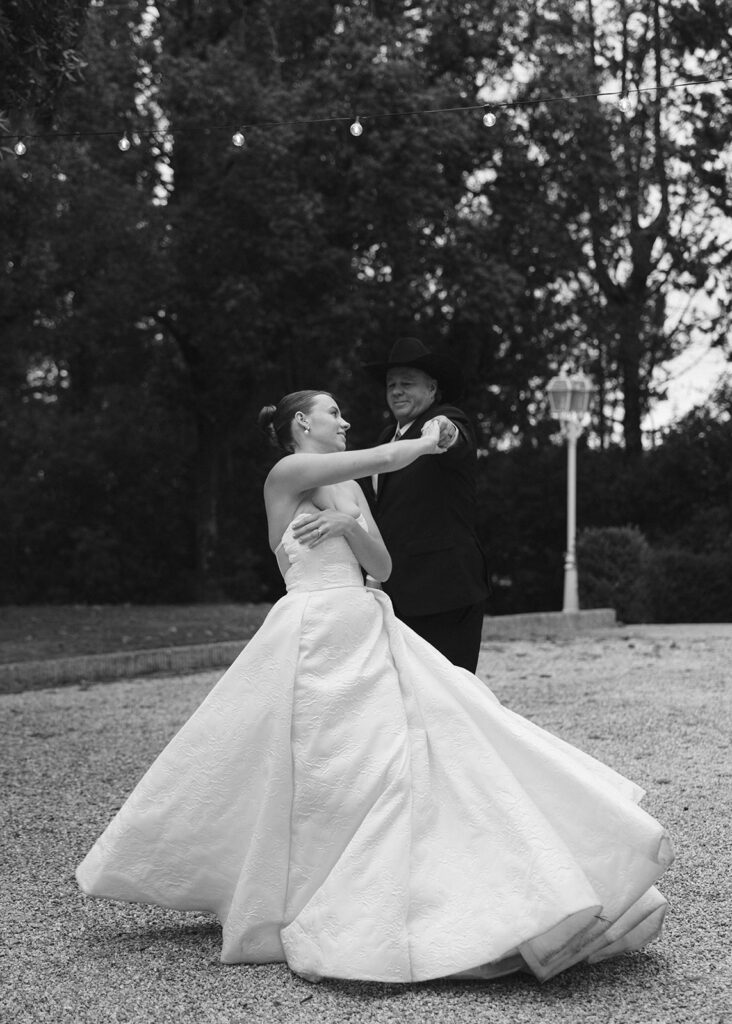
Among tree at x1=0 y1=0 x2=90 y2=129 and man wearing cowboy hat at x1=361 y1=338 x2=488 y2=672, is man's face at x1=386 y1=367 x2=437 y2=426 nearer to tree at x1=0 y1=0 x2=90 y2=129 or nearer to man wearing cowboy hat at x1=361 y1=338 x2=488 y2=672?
man wearing cowboy hat at x1=361 y1=338 x2=488 y2=672

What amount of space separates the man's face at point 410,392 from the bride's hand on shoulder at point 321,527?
1.13m

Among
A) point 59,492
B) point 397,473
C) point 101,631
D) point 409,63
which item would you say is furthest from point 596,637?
point 59,492

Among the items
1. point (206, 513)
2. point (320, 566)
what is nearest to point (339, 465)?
point (320, 566)

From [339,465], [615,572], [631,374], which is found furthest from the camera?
[631,374]

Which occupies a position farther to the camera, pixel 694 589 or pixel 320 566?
pixel 694 589

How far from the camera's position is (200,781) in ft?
12.9

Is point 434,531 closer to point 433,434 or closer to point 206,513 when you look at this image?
point 433,434

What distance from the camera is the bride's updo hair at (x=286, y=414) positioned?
4.32 metres

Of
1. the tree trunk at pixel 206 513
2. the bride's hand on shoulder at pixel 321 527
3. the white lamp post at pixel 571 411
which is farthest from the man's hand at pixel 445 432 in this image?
the tree trunk at pixel 206 513

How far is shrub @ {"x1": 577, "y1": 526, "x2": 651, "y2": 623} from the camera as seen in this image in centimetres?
1905

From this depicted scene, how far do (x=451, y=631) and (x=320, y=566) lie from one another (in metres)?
1.13

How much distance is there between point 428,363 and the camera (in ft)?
16.8

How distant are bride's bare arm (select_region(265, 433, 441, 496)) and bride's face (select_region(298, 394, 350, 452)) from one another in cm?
11

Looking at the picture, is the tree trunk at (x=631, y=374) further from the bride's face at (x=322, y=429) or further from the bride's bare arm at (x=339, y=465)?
the bride's bare arm at (x=339, y=465)
